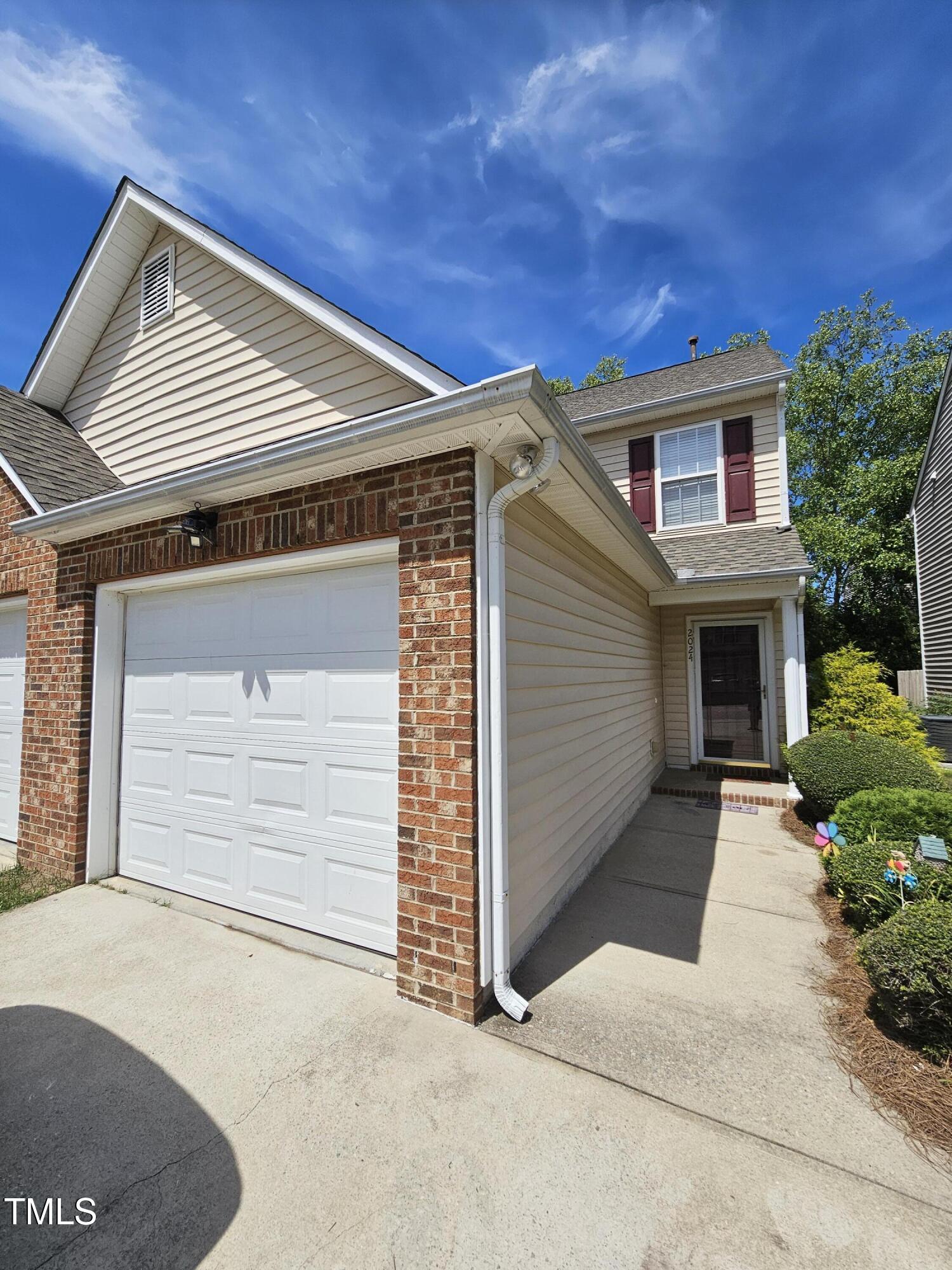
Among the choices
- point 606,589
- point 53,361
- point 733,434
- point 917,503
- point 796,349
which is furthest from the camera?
point 796,349

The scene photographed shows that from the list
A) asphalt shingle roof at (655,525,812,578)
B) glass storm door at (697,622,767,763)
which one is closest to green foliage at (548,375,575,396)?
asphalt shingle roof at (655,525,812,578)

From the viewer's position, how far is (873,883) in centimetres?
326

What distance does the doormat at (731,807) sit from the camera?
6609mm

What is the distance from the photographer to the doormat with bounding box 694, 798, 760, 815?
6609 millimetres

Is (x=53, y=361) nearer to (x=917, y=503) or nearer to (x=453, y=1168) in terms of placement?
(x=453, y=1168)

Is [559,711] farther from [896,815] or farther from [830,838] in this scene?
[896,815]

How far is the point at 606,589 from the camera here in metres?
5.36

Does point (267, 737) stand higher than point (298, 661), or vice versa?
point (298, 661)

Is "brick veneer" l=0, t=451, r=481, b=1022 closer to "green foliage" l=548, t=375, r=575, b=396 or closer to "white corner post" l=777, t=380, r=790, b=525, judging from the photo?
"white corner post" l=777, t=380, r=790, b=525

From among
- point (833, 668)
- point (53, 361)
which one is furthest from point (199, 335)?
point (833, 668)

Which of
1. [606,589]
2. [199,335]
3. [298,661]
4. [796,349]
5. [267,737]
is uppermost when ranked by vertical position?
[796,349]

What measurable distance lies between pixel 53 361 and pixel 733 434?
29.3 feet

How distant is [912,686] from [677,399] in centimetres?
882

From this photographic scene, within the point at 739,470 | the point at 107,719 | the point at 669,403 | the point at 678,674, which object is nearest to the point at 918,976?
the point at 107,719
